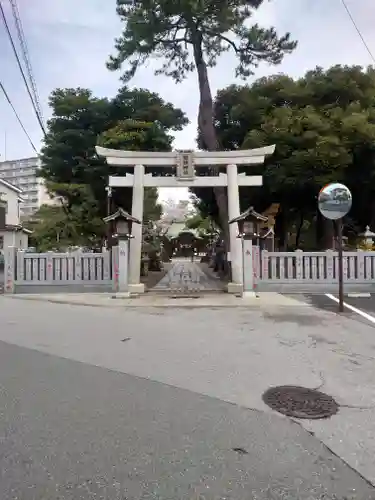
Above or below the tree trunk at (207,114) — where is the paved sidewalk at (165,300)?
below

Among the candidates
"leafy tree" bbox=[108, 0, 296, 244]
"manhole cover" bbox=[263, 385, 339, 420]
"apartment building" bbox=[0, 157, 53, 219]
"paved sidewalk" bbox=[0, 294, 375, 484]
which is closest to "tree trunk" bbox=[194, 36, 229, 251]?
"leafy tree" bbox=[108, 0, 296, 244]

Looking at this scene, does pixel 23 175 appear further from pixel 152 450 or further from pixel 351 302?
pixel 152 450

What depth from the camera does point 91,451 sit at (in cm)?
297

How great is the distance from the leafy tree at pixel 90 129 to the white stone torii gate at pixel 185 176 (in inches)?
171

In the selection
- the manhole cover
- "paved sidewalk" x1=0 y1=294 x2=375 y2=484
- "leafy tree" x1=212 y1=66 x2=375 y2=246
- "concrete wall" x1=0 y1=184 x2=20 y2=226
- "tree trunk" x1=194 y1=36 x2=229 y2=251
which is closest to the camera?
the manhole cover

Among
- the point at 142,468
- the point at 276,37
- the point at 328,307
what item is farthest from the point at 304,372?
the point at 276,37

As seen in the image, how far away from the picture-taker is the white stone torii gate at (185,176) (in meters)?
14.4

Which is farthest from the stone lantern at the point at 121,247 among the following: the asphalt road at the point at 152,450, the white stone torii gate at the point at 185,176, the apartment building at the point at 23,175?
the apartment building at the point at 23,175

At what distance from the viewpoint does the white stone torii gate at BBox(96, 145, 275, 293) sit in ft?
47.1

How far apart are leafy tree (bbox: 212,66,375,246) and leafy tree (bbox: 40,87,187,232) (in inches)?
119

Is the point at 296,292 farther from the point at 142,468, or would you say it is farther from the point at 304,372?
the point at 142,468

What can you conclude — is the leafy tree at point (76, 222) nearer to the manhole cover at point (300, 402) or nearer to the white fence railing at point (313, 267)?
the white fence railing at point (313, 267)

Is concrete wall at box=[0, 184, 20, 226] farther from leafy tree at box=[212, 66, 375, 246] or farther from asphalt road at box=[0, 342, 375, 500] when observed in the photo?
asphalt road at box=[0, 342, 375, 500]

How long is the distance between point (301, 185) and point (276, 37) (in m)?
5.91
